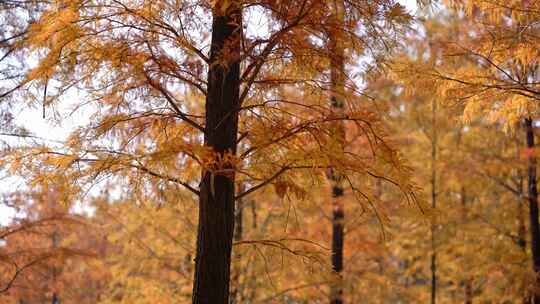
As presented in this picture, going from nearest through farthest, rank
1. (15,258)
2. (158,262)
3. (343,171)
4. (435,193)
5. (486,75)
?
1. (343,171)
2. (486,75)
3. (15,258)
4. (158,262)
5. (435,193)

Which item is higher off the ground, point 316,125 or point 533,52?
point 533,52

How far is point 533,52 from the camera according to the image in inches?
183

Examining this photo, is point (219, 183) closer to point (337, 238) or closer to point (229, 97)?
point (229, 97)

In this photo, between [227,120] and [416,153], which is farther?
[416,153]

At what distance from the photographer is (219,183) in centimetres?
389

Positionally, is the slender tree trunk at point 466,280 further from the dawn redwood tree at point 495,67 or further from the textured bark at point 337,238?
the dawn redwood tree at point 495,67

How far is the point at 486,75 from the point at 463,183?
5.56 meters

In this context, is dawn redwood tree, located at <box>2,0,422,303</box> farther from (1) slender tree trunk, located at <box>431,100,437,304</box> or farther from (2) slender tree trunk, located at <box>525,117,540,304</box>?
(1) slender tree trunk, located at <box>431,100,437,304</box>

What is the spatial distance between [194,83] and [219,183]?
31.9 inches

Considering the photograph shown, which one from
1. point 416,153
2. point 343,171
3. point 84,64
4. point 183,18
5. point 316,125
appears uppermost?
point 416,153

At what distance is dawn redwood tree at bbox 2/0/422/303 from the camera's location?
137 inches

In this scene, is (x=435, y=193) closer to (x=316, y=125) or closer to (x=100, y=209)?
(x=100, y=209)

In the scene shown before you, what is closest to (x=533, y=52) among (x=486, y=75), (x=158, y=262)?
(x=486, y=75)

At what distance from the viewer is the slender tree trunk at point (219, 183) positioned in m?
3.73
